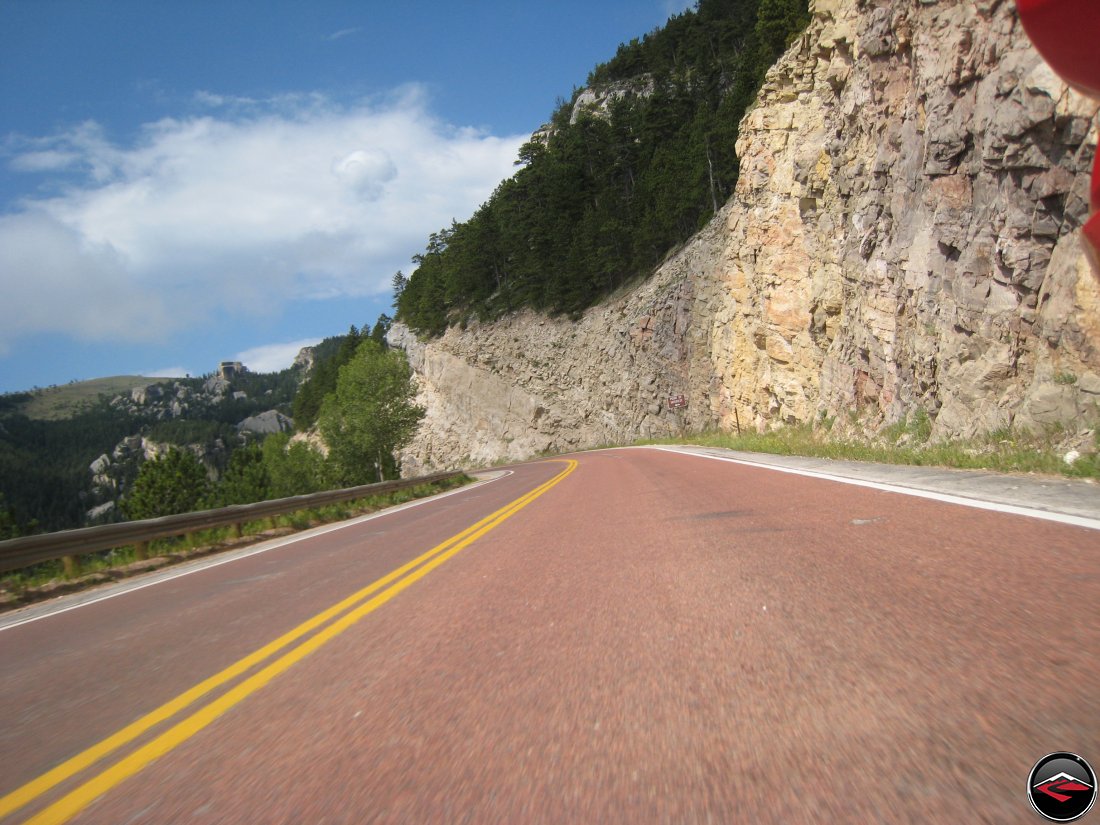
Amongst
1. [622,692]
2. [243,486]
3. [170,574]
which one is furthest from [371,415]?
[622,692]

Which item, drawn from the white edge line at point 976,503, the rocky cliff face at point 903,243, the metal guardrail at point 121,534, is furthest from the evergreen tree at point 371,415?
the white edge line at point 976,503

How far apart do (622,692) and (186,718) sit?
220 cm

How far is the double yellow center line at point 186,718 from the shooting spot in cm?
261

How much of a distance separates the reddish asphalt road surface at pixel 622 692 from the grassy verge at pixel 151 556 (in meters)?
4.16

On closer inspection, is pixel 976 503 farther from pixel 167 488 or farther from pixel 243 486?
pixel 167 488

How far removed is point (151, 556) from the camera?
39.1 feet

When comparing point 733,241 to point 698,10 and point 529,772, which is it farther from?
point 698,10

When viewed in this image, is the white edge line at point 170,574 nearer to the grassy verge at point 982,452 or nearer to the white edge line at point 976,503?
the white edge line at point 976,503

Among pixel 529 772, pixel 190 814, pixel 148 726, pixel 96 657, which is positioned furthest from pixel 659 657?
pixel 96 657

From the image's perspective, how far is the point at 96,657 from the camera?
495 centimetres

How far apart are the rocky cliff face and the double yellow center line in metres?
10.7

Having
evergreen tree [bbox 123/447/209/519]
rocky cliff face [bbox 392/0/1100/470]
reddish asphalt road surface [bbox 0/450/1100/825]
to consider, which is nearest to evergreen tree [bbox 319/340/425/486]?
rocky cliff face [bbox 392/0/1100/470]

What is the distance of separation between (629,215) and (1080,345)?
185 ft

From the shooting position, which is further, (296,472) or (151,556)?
(296,472)
